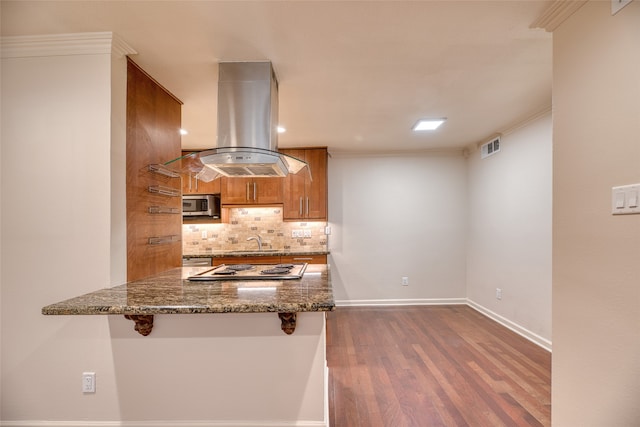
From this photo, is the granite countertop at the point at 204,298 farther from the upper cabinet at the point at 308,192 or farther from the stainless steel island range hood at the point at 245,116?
the upper cabinet at the point at 308,192

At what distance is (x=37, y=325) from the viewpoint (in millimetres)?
1803

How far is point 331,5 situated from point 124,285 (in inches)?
74.5

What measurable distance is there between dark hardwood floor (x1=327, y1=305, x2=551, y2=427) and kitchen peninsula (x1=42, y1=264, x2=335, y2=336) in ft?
3.30

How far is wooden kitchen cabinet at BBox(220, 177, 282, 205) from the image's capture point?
→ 14.5 feet

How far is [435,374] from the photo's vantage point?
2604 millimetres

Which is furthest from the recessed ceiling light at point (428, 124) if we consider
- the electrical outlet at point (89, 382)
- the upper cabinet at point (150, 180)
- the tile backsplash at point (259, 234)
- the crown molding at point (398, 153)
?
the electrical outlet at point (89, 382)

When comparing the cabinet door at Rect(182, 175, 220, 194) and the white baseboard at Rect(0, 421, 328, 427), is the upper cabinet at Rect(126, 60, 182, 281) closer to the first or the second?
the white baseboard at Rect(0, 421, 328, 427)

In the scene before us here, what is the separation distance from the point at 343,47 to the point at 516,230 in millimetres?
2805

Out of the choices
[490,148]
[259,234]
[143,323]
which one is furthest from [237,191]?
[490,148]

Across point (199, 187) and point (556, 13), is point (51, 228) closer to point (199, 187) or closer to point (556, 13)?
point (199, 187)

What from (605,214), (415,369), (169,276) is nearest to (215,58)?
(169,276)

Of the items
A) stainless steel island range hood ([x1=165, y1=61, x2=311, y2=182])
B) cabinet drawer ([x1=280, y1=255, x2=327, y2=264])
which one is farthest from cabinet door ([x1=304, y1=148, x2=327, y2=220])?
stainless steel island range hood ([x1=165, y1=61, x2=311, y2=182])

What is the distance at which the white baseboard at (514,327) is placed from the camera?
306 centimetres

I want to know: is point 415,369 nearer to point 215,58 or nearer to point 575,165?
point 575,165
